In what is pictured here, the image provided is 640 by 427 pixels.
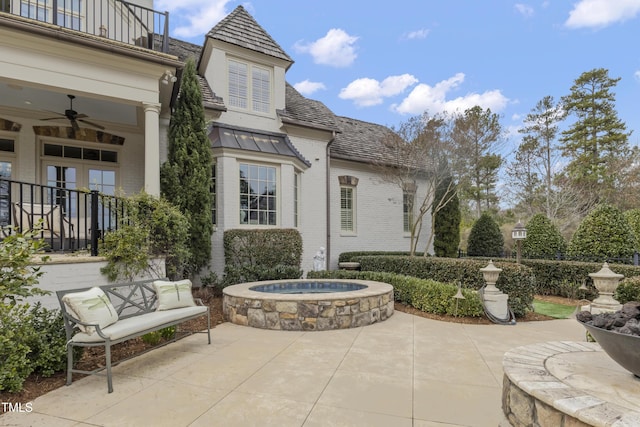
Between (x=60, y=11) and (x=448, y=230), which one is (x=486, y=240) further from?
(x=60, y=11)

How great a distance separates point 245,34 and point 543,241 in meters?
11.7

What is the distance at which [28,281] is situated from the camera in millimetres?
3303

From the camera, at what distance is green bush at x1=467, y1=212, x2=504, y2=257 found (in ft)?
43.1

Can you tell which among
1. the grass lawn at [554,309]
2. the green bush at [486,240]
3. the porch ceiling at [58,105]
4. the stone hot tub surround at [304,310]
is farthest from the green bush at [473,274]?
the porch ceiling at [58,105]

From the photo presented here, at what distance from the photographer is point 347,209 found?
41.4 feet

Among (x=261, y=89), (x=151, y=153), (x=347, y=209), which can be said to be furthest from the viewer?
(x=347, y=209)

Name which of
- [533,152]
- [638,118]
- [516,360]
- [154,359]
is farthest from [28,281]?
[638,118]

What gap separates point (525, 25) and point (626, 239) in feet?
26.5

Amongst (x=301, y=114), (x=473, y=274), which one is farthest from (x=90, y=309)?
(x=301, y=114)

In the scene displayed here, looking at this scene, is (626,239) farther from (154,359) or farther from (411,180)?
(154,359)

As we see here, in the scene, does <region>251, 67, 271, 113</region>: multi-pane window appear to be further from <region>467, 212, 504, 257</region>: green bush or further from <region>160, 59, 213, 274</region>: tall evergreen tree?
<region>467, 212, 504, 257</region>: green bush

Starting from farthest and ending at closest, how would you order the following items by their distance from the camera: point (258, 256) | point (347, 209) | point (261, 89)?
1. point (347, 209)
2. point (261, 89)
3. point (258, 256)

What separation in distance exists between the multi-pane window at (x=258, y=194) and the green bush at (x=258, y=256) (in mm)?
611

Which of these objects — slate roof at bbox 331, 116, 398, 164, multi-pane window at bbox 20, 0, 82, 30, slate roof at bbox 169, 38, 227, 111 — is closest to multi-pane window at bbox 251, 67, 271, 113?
slate roof at bbox 169, 38, 227, 111
